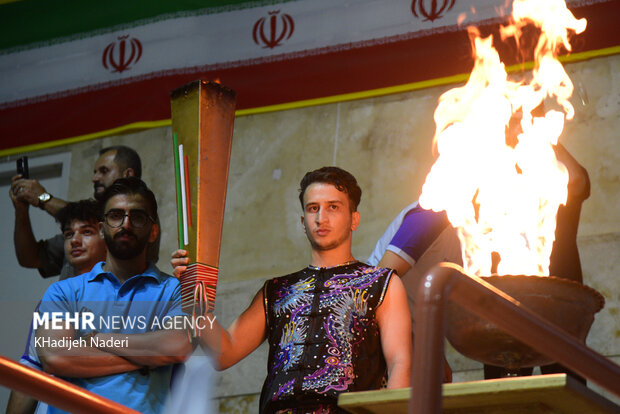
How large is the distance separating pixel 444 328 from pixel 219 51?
4740mm

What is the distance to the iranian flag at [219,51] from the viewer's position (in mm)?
6125

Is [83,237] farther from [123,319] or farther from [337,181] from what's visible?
[337,181]

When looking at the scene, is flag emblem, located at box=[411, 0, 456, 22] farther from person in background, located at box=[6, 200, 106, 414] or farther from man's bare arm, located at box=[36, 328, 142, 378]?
man's bare arm, located at box=[36, 328, 142, 378]

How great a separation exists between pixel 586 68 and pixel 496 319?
3.88 meters

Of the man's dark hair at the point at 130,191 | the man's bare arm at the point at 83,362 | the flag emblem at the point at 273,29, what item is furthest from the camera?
the flag emblem at the point at 273,29

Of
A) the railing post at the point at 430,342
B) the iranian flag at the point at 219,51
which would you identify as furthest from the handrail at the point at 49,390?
the iranian flag at the point at 219,51

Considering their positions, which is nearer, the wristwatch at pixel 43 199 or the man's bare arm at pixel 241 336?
the man's bare arm at pixel 241 336

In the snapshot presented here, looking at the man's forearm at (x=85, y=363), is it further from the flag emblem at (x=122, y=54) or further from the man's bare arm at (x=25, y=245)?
the flag emblem at (x=122, y=54)

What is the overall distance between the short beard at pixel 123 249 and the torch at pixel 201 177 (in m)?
0.62

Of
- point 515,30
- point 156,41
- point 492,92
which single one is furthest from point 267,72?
point 492,92

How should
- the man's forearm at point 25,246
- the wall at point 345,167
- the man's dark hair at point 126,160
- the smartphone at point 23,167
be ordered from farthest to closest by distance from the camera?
the wall at point 345,167 → the smartphone at point 23,167 → the man's forearm at point 25,246 → the man's dark hair at point 126,160

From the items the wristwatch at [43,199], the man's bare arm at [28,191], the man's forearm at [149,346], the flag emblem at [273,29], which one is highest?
the flag emblem at [273,29]

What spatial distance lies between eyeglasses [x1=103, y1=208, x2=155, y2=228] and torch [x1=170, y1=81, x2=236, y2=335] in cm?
58

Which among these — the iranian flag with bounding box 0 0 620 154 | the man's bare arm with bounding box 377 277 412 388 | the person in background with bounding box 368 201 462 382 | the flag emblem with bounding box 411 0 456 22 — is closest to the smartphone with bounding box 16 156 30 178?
the iranian flag with bounding box 0 0 620 154
